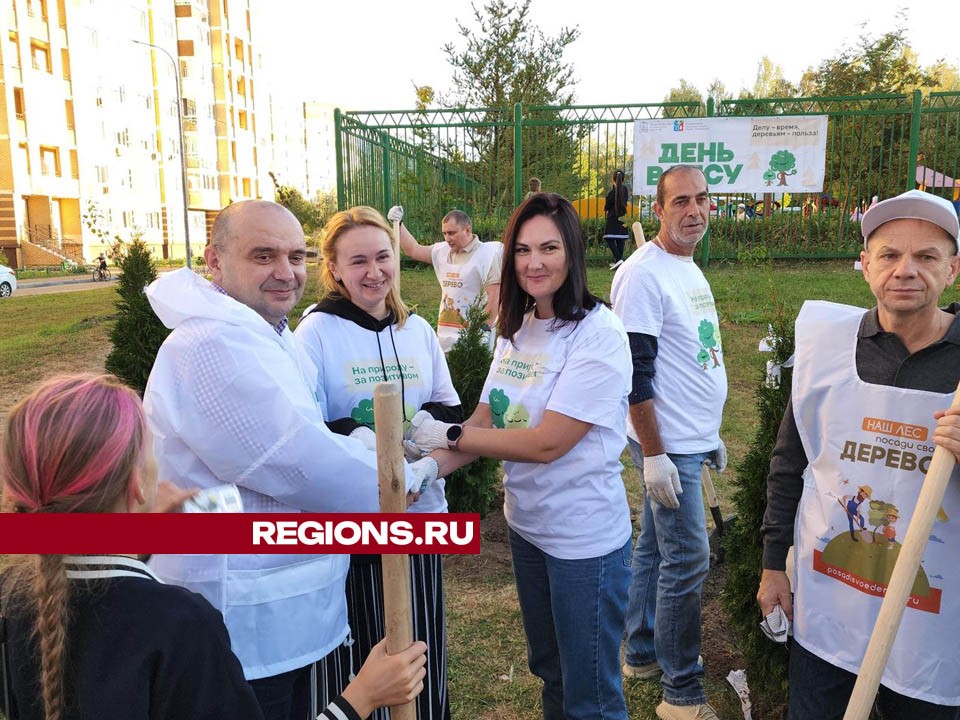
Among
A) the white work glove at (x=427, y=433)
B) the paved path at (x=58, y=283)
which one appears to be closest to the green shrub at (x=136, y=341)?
the white work glove at (x=427, y=433)

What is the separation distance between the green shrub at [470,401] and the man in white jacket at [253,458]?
9.73 feet

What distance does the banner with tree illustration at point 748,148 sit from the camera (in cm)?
1200

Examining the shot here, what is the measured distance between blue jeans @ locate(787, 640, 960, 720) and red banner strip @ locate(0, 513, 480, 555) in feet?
4.31

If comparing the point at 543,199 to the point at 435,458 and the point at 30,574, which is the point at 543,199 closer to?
the point at 435,458

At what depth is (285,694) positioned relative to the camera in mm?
1927

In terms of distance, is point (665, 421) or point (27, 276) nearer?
point (665, 421)

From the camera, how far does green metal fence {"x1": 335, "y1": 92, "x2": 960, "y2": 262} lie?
12.6 m

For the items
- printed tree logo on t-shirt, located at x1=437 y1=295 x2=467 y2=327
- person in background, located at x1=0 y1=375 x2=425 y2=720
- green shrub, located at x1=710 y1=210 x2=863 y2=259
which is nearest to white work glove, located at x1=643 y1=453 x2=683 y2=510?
person in background, located at x1=0 y1=375 x2=425 y2=720

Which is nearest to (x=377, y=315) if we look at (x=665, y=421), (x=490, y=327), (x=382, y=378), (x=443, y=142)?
(x=382, y=378)

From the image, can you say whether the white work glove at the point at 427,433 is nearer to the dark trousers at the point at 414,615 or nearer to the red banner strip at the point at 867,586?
the dark trousers at the point at 414,615

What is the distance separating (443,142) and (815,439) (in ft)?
41.3

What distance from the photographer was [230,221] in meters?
2.14

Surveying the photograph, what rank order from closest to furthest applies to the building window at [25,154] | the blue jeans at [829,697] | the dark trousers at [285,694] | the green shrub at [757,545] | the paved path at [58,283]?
the dark trousers at [285,694]
the blue jeans at [829,697]
the green shrub at [757,545]
the paved path at [58,283]
the building window at [25,154]

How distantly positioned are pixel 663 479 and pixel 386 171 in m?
11.3
